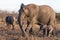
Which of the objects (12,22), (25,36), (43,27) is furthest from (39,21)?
(12,22)

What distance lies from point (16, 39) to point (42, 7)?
297cm

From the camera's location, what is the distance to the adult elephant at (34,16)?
14.2 m

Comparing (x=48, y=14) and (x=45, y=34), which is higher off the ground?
(x=48, y=14)

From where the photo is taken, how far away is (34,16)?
1477cm

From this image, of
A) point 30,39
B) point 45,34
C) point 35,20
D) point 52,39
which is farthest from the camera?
point 45,34

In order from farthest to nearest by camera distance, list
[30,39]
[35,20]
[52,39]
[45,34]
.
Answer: [45,34]
[35,20]
[52,39]
[30,39]

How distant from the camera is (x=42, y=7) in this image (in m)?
15.4

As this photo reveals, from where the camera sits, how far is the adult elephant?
46.5 feet

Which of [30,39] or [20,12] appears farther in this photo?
[20,12]

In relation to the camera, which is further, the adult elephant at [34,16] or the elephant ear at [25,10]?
the elephant ear at [25,10]

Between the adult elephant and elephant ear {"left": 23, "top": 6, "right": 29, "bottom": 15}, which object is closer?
the adult elephant

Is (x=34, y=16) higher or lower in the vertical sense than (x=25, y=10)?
lower

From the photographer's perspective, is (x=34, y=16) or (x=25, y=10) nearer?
(x=25, y=10)

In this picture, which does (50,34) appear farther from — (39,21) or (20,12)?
(20,12)
